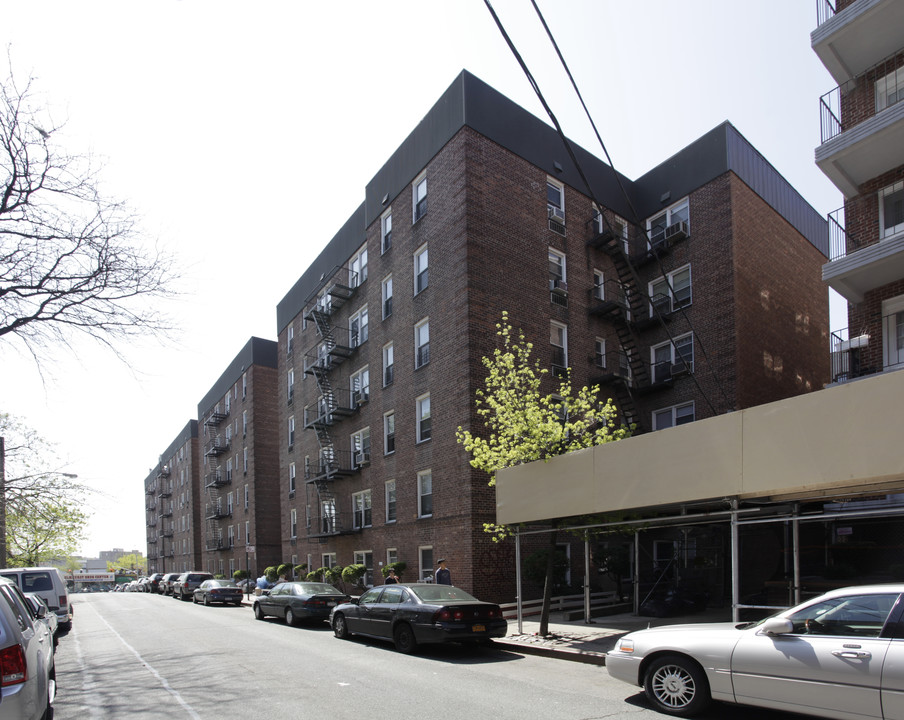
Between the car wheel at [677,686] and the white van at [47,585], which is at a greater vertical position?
the car wheel at [677,686]

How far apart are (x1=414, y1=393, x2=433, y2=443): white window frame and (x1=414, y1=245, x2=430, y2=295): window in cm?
381

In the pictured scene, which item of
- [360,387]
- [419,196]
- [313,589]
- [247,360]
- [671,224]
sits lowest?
[313,589]

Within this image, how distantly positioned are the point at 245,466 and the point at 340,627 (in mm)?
31544

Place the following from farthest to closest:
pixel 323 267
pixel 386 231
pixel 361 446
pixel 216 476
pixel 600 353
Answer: pixel 216 476
pixel 323 267
pixel 361 446
pixel 386 231
pixel 600 353

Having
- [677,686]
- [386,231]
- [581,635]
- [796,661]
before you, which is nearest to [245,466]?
[386,231]

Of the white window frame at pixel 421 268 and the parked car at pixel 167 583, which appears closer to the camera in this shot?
the white window frame at pixel 421 268

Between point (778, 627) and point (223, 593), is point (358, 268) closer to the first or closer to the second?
point (223, 593)

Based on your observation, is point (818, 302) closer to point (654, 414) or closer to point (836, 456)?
point (654, 414)

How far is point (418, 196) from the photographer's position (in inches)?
961

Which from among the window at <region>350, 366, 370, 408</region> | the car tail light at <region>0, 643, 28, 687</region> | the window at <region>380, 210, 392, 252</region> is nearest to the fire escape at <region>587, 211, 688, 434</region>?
the window at <region>380, 210, 392, 252</region>

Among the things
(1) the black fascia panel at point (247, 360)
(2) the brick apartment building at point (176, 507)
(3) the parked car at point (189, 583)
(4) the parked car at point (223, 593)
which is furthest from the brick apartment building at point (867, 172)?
(2) the brick apartment building at point (176, 507)

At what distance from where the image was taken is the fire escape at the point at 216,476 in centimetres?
4941

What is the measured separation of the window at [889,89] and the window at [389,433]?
55.9ft

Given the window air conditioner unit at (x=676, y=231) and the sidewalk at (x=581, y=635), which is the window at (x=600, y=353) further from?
the sidewalk at (x=581, y=635)
